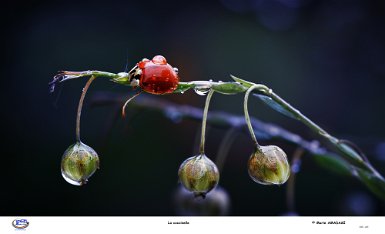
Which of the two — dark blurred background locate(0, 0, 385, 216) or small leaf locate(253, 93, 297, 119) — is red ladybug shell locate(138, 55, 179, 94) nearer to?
small leaf locate(253, 93, 297, 119)

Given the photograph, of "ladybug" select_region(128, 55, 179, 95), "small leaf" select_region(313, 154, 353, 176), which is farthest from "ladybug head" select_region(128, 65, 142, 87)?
"small leaf" select_region(313, 154, 353, 176)

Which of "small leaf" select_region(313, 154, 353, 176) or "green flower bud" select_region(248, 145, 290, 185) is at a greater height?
"green flower bud" select_region(248, 145, 290, 185)

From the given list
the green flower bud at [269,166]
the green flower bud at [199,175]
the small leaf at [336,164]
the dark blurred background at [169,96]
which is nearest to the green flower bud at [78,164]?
the green flower bud at [199,175]
